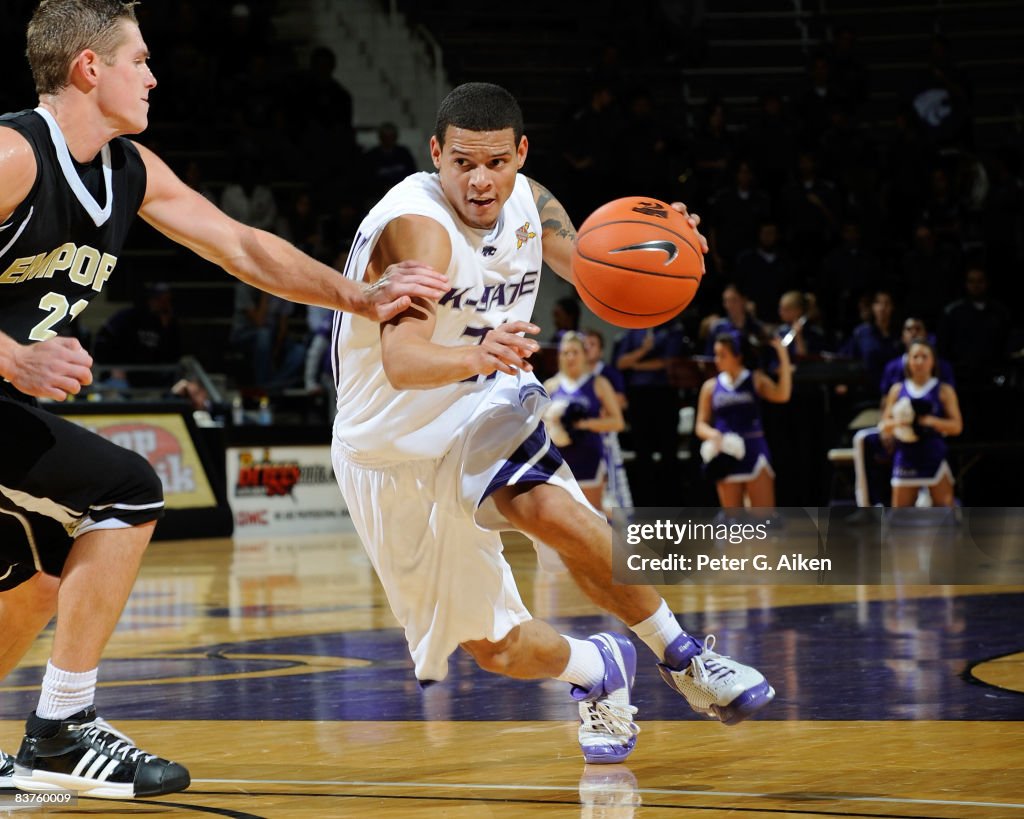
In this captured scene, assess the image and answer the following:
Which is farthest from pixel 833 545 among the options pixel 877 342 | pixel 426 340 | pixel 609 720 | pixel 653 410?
pixel 426 340

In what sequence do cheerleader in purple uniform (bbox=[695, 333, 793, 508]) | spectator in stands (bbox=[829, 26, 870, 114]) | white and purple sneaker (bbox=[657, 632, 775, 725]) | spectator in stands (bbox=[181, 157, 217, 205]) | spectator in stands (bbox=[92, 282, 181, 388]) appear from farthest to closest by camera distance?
spectator in stands (bbox=[829, 26, 870, 114]) → spectator in stands (bbox=[181, 157, 217, 205]) → spectator in stands (bbox=[92, 282, 181, 388]) → cheerleader in purple uniform (bbox=[695, 333, 793, 508]) → white and purple sneaker (bbox=[657, 632, 775, 725])

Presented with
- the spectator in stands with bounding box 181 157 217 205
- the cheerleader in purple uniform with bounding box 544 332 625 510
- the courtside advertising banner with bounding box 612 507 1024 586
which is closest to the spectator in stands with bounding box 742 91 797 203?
the courtside advertising banner with bounding box 612 507 1024 586

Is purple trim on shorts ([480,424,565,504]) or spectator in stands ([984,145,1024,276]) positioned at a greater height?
Answer: spectator in stands ([984,145,1024,276])

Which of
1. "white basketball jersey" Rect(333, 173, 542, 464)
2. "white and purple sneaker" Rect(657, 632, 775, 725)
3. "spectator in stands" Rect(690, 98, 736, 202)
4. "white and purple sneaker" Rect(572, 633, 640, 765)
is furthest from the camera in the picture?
"spectator in stands" Rect(690, 98, 736, 202)

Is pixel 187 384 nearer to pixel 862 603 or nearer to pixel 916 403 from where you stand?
pixel 916 403

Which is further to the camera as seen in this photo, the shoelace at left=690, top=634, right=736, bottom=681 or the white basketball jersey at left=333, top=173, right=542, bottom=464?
the white basketball jersey at left=333, top=173, right=542, bottom=464

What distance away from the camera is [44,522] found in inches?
159

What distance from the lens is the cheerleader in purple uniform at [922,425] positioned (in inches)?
530

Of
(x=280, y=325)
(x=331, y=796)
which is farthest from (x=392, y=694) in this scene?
(x=280, y=325)

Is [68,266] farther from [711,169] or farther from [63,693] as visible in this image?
[711,169]

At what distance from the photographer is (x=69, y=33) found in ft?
13.1

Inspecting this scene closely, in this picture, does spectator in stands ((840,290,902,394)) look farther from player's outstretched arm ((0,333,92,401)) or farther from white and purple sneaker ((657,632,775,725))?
player's outstretched arm ((0,333,92,401))

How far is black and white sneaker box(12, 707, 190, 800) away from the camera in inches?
155

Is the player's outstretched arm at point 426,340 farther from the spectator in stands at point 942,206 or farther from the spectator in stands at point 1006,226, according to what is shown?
the spectator in stands at point 942,206
